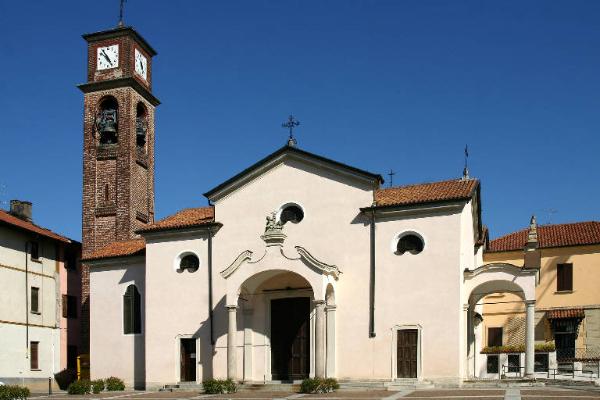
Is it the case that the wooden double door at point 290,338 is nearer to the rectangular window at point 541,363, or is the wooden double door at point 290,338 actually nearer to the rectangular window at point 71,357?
the rectangular window at point 541,363

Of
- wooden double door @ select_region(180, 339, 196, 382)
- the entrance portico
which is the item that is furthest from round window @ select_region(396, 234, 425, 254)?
wooden double door @ select_region(180, 339, 196, 382)

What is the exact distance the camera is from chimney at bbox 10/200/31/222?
40531 mm

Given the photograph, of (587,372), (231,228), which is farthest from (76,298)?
(587,372)

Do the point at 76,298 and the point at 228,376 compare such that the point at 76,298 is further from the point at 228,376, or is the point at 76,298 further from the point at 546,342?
the point at 546,342

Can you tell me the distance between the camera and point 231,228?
29.8 metres

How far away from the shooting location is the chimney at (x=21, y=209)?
40531 millimetres

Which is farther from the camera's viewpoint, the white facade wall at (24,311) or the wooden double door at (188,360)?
the white facade wall at (24,311)

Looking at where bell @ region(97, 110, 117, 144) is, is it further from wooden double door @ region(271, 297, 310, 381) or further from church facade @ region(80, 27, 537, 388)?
wooden double door @ region(271, 297, 310, 381)

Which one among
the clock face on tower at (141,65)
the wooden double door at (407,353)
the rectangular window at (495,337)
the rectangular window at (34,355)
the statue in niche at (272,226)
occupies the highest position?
the clock face on tower at (141,65)

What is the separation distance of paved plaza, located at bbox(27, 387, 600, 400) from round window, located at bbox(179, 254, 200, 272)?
5129mm

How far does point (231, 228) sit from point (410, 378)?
8.87 m

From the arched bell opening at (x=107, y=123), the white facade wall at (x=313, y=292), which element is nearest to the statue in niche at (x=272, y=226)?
the white facade wall at (x=313, y=292)

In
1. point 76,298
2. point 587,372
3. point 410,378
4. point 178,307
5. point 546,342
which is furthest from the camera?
point 76,298

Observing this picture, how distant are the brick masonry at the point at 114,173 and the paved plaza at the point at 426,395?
10.7 meters
